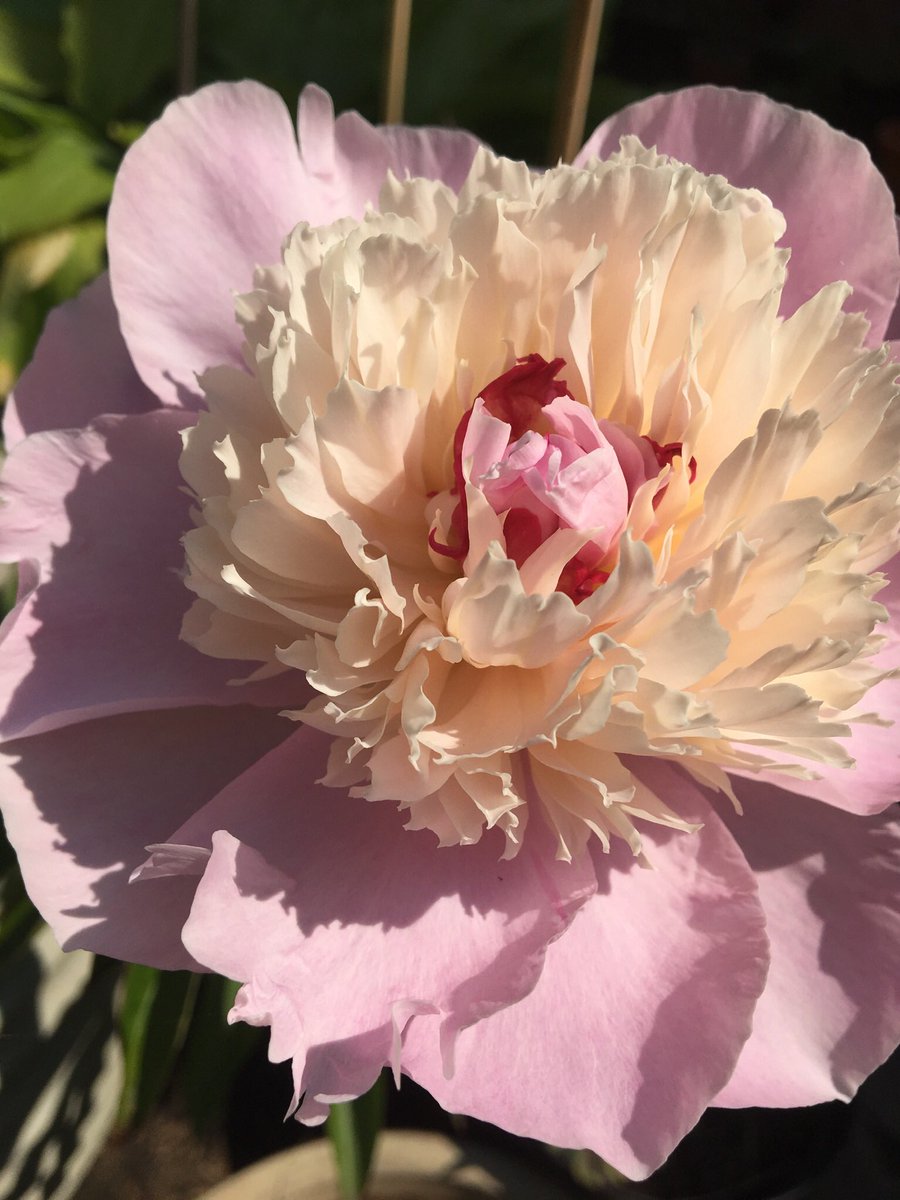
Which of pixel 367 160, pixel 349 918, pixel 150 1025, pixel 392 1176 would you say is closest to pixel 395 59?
pixel 367 160

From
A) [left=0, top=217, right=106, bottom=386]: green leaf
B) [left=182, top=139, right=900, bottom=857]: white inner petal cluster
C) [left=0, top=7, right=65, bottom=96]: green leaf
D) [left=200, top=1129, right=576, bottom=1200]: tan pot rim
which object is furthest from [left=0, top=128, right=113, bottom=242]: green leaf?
[left=200, top=1129, right=576, bottom=1200]: tan pot rim

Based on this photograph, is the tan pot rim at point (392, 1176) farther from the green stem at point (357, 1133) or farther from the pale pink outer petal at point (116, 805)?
the pale pink outer petal at point (116, 805)

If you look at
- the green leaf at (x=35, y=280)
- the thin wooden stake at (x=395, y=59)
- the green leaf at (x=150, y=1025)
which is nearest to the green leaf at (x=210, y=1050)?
the green leaf at (x=150, y=1025)

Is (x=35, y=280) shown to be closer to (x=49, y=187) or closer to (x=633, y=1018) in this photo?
(x=49, y=187)

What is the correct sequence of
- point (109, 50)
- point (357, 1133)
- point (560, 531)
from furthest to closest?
1. point (109, 50)
2. point (357, 1133)
3. point (560, 531)

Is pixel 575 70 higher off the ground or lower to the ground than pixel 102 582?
higher

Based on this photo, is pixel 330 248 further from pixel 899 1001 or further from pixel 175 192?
pixel 899 1001
